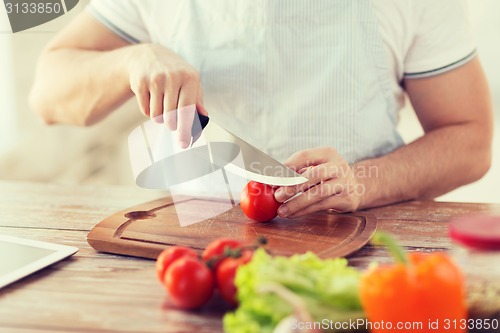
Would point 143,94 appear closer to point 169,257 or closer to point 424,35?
point 169,257

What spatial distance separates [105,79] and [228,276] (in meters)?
0.90

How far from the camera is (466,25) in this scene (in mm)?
1710

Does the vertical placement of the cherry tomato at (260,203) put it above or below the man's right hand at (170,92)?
below

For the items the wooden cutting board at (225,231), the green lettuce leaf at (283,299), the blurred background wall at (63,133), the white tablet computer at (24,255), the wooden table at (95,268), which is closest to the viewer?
the green lettuce leaf at (283,299)

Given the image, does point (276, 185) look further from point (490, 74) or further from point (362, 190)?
point (490, 74)

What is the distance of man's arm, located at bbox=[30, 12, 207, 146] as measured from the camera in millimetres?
1392

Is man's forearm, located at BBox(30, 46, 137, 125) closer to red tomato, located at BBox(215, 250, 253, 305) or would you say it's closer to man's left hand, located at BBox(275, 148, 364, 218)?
man's left hand, located at BBox(275, 148, 364, 218)

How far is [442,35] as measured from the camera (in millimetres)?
1701

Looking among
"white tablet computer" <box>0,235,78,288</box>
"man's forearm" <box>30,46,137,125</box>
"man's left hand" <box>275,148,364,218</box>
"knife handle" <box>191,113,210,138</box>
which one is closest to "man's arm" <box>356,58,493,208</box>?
"man's left hand" <box>275,148,364,218</box>

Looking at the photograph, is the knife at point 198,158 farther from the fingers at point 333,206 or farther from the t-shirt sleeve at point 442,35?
the t-shirt sleeve at point 442,35

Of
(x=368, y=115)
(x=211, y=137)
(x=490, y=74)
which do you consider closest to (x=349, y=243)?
(x=211, y=137)

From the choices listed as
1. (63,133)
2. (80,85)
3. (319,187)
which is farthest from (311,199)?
(63,133)

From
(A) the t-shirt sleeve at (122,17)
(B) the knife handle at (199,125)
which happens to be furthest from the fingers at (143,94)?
(A) the t-shirt sleeve at (122,17)

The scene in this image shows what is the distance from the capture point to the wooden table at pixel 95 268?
3.11ft
